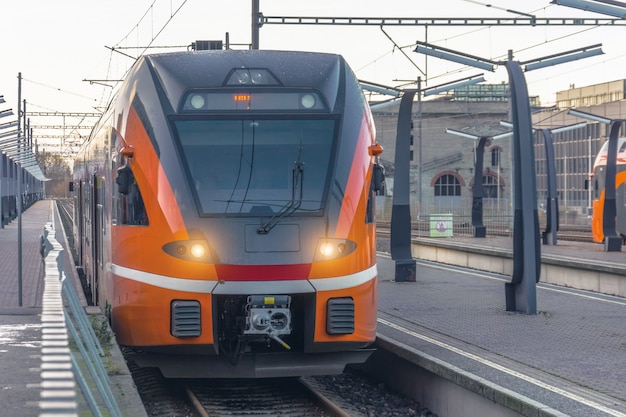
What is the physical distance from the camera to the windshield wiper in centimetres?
981

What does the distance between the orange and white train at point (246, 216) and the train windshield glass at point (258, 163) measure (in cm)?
1

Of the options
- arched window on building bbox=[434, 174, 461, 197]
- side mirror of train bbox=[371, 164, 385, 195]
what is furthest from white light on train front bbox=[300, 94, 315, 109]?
arched window on building bbox=[434, 174, 461, 197]

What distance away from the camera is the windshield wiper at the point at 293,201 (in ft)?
32.2

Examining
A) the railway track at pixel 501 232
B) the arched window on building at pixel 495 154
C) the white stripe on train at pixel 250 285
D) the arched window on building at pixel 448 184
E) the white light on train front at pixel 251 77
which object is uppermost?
the arched window on building at pixel 495 154

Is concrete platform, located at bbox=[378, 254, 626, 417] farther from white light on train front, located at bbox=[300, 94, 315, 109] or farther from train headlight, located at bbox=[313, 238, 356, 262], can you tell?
white light on train front, located at bbox=[300, 94, 315, 109]

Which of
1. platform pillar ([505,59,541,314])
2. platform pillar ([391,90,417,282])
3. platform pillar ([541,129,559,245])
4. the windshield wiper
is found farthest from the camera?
platform pillar ([541,129,559,245])

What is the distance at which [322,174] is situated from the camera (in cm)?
1016

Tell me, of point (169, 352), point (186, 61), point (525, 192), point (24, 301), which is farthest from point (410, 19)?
point (169, 352)

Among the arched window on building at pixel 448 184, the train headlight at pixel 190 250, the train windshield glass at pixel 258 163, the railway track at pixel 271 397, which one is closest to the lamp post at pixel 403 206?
the railway track at pixel 271 397

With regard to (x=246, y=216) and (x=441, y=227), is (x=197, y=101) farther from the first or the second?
(x=441, y=227)

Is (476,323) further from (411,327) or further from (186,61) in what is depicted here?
(186,61)

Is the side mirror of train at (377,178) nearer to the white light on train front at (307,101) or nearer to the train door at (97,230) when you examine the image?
the white light on train front at (307,101)

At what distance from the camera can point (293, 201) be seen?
10023 millimetres

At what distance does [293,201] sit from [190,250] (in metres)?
1.05
